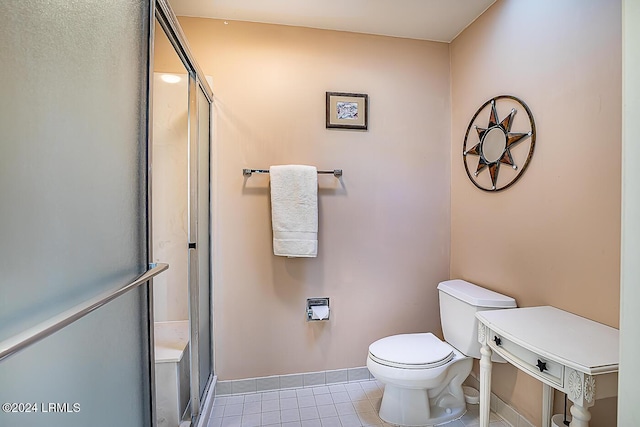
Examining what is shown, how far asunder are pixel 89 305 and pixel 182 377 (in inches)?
45.7

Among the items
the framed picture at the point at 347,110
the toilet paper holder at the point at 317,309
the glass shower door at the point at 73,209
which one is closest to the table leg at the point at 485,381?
the toilet paper holder at the point at 317,309

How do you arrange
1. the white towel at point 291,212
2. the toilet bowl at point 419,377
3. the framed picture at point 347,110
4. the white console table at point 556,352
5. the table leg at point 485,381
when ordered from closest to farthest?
the white console table at point 556,352 → the table leg at point 485,381 → the toilet bowl at point 419,377 → the white towel at point 291,212 → the framed picture at point 347,110

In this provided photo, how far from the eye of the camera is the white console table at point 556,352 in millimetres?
905

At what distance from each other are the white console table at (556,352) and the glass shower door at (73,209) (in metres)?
1.27

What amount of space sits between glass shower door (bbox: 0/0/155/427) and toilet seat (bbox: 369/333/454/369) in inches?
42.0

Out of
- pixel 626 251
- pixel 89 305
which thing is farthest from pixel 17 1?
pixel 626 251

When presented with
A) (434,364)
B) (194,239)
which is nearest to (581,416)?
(434,364)

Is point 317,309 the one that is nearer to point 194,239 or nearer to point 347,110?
point 194,239

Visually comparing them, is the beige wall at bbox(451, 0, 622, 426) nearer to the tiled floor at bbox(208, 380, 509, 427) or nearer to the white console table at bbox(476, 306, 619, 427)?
the white console table at bbox(476, 306, 619, 427)

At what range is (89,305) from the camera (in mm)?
568

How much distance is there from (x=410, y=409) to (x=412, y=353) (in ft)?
1.01

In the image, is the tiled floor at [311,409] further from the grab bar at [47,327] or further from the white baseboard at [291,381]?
the grab bar at [47,327]

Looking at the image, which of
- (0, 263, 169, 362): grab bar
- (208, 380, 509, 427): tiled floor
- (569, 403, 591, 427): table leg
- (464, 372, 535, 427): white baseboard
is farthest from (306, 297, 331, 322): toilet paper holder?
(0, 263, 169, 362): grab bar

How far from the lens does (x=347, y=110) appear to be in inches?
77.4
